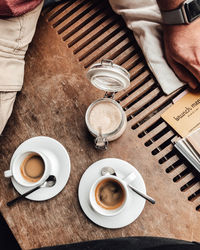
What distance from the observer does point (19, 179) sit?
37.6 inches

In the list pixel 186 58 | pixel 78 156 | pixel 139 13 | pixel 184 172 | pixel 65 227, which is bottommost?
pixel 184 172

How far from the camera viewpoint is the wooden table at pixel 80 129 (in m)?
0.94

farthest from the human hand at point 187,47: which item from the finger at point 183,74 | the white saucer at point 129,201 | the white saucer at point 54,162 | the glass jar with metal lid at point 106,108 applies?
the white saucer at point 54,162

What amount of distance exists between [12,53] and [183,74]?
22.1 inches

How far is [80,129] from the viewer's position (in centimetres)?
100

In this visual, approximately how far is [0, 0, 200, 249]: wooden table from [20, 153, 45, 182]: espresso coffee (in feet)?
0.24

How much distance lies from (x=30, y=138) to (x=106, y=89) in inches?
12.0

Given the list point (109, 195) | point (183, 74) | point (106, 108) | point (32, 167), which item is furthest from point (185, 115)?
point (32, 167)

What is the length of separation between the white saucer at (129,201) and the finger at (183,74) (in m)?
0.33

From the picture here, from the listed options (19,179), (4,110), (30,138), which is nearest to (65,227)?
(19,179)

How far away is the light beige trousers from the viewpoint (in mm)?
933

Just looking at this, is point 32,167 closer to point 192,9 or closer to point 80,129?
point 80,129

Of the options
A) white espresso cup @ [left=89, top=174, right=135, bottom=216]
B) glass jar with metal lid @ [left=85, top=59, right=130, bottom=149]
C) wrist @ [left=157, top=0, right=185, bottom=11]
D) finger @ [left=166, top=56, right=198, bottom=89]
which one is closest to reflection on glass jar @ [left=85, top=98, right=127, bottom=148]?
glass jar with metal lid @ [left=85, top=59, right=130, bottom=149]

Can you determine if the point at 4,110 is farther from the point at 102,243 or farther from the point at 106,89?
the point at 102,243
